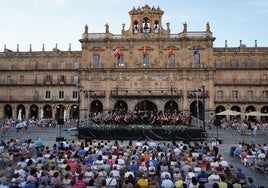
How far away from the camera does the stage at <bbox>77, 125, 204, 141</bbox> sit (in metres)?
28.5

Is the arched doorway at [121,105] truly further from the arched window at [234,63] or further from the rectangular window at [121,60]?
the arched window at [234,63]

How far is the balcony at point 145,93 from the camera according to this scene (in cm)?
4931

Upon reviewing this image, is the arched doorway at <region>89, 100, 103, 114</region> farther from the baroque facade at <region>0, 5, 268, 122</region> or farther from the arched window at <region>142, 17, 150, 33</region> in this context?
the arched window at <region>142, 17, 150, 33</region>

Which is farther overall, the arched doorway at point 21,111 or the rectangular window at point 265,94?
the arched doorway at point 21,111

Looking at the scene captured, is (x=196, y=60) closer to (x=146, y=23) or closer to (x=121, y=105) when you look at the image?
(x=146, y=23)

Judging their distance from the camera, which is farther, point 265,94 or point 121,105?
point 265,94

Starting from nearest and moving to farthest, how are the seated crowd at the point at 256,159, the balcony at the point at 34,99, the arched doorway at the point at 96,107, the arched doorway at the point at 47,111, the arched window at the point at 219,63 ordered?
1. the seated crowd at the point at 256,159
2. the arched doorway at the point at 96,107
3. the arched window at the point at 219,63
4. the balcony at the point at 34,99
5. the arched doorway at the point at 47,111

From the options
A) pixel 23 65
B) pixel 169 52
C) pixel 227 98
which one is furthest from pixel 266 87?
pixel 23 65

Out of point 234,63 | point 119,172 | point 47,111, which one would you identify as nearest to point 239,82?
point 234,63

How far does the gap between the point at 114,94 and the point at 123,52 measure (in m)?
6.77

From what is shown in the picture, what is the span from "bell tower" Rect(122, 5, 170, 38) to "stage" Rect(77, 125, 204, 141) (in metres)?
24.9

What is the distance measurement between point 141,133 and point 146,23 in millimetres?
26940

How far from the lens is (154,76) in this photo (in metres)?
50.3

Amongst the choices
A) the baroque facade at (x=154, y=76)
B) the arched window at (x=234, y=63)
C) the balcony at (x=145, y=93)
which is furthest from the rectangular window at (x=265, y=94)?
the balcony at (x=145, y=93)
